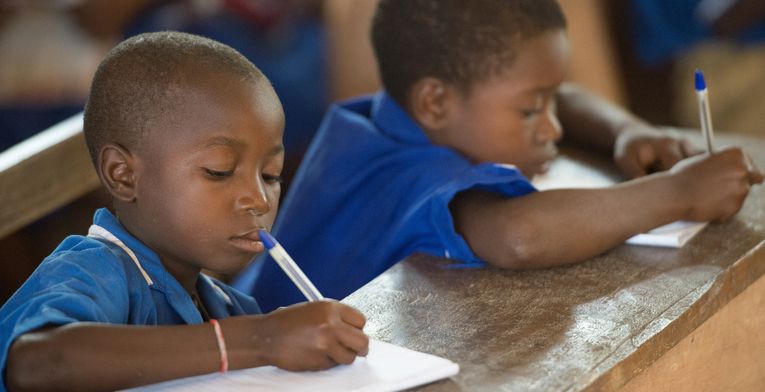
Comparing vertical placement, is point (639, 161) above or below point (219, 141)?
below

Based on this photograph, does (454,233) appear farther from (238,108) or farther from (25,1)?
(25,1)

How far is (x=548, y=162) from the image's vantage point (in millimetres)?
1845

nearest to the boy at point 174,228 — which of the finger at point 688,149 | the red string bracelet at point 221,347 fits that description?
the red string bracelet at point 221,347

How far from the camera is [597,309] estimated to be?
131 cm

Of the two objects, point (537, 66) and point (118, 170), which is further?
point (537, 66)

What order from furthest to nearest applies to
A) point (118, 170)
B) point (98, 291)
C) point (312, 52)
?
point (312, 52)
point (118, 170)
point (98, 291)

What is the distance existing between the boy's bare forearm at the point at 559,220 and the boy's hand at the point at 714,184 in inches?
1.1

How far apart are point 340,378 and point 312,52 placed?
2484mm

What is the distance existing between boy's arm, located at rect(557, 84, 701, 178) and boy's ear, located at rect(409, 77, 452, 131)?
0.36 metres

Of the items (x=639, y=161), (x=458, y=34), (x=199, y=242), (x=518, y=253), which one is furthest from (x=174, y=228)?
(x=639, y=161)

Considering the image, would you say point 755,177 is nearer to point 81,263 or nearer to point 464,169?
point 464,169

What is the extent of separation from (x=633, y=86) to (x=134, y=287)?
3.02m

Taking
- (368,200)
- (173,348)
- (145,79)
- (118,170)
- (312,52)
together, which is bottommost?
(312,52)

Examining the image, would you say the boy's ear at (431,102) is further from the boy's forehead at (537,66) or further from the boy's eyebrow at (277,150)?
the boy's eyebrow at (277,150)
